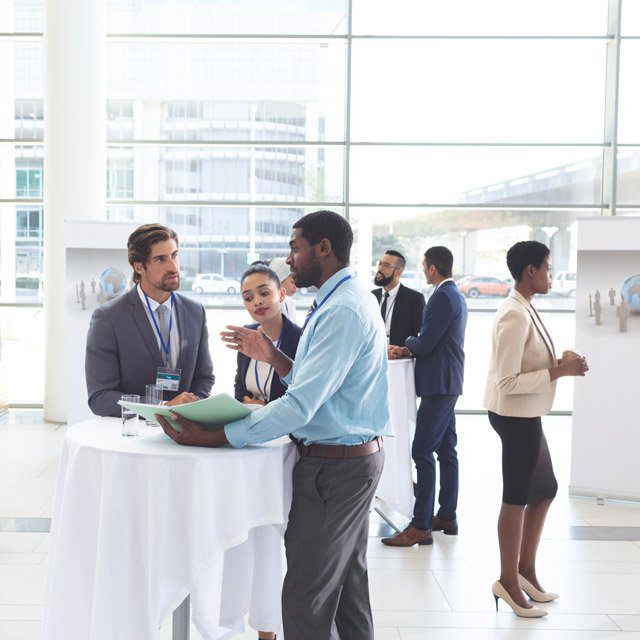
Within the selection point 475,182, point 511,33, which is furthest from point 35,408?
point 511,33

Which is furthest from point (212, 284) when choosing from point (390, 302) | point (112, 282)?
point (390, 302)

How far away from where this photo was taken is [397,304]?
18.5 feet

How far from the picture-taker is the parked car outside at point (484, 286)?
363 inches

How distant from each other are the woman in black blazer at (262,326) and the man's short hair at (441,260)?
5.71ft

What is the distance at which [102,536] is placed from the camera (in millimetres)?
2461

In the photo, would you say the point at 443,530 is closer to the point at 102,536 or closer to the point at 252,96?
the point at 102,536

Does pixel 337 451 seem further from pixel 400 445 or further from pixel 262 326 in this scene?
pixel 400 445

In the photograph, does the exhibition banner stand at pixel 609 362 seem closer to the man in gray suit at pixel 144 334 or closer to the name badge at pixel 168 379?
the man in gray suit at pixel 144 334

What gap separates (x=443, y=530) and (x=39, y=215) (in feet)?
19.1

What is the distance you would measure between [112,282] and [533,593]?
3929 millimetres

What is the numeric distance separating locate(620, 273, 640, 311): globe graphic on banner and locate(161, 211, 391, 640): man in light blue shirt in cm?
380

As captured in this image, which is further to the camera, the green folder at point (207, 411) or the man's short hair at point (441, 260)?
the man's short hair at point (441, 260)

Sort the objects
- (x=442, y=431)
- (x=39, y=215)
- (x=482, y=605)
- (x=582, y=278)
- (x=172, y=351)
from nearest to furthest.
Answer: (x=172, y=351) → (x=482, y=605) → (x=442, y=431) → (x=582, y=278) → (x=39, y=215)

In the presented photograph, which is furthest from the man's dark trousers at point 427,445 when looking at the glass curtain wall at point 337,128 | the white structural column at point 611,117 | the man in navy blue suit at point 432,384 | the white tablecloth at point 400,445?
the white structural column at point 611,117
